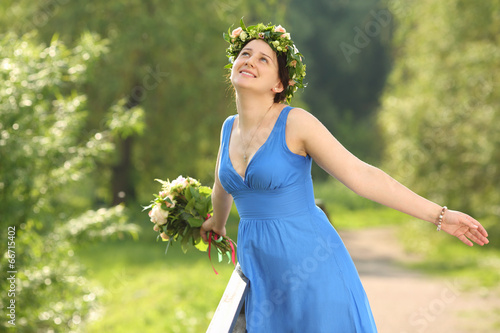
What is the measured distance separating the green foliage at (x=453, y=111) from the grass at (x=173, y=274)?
865 mm

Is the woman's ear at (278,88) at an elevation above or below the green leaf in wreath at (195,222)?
above

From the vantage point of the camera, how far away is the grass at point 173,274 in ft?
27.3

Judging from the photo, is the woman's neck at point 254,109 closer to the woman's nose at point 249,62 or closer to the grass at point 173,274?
the woman's nose at point 249,62

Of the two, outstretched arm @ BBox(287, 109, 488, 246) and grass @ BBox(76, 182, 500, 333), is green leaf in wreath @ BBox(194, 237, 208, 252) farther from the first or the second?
grass @ BBox(76, 182, 500, 333)

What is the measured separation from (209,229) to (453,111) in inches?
405

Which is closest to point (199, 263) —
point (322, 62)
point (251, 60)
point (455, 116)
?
point (455, 116)

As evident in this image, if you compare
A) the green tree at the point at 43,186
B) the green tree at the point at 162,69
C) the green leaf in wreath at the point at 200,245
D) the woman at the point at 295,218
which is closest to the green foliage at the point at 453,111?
the green tree at the point at 162,69

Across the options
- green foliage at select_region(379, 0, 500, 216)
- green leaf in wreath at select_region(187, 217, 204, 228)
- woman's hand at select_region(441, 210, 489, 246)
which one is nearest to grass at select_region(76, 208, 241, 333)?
green leaf in wreath at select_region(187, 217, 204, 228)

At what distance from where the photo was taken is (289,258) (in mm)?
2312

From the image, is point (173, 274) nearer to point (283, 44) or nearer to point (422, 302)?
point (422, 302)

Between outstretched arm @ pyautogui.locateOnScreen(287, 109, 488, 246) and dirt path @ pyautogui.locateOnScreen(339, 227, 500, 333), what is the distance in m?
5.13

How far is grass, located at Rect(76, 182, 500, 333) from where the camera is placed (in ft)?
27.3

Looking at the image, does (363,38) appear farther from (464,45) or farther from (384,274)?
(384,274)

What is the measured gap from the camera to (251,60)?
2.49m
